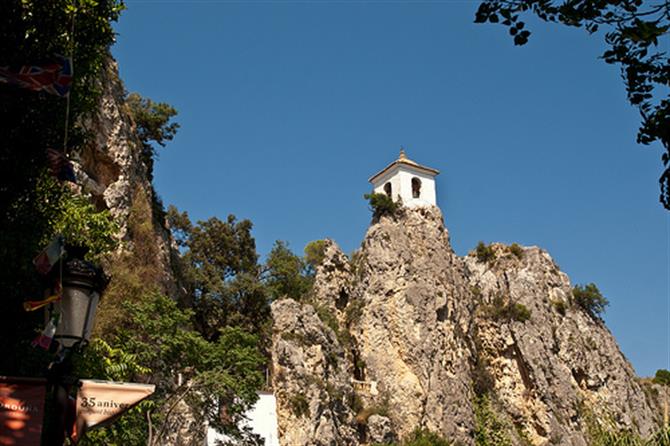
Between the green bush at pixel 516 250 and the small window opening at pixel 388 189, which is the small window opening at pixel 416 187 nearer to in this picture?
the small window opening at pixel 388 189

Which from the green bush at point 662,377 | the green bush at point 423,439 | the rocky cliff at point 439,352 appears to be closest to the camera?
the rocky cliff at point 439,352

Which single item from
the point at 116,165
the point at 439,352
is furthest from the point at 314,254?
the point at 116,165

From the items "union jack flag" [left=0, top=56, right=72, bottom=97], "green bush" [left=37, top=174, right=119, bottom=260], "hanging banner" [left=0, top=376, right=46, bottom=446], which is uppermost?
"green bush" [left=37, top=174, right=119, bottom=260]

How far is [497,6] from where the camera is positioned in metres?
5.69

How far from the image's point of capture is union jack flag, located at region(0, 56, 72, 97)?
6211 millimetres

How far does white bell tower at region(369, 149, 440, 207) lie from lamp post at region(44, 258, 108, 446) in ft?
125

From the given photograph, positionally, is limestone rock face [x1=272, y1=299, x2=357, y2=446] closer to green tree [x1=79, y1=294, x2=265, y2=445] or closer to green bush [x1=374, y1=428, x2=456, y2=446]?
green bush [x1=374, y1=428, x2=456, y2=446]

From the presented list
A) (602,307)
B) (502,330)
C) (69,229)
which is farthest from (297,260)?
(69,229)

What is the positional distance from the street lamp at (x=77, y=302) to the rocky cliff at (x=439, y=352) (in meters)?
24.7

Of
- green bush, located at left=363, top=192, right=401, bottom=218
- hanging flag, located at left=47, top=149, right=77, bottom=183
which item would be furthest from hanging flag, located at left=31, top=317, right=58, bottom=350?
green bush, located at left=363, top=192, right=401, bottom=218

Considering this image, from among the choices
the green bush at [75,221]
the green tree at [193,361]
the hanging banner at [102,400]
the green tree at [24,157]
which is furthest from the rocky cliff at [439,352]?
the hanging banner at [102,400]

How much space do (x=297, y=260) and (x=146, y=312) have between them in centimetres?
2482

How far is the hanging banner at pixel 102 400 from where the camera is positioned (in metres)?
5.49

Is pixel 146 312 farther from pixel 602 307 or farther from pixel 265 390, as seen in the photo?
pixel 602 307
